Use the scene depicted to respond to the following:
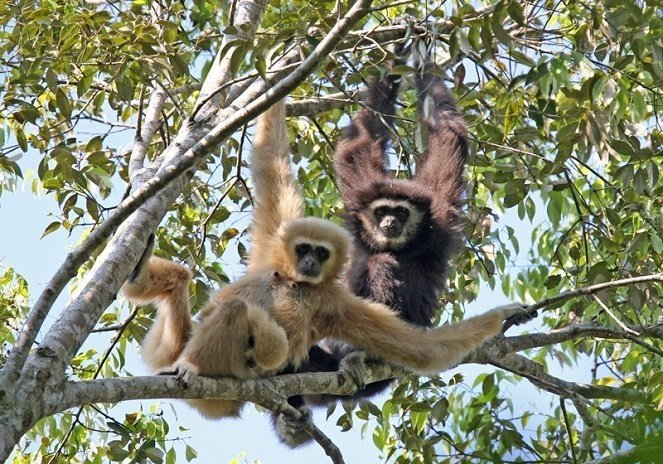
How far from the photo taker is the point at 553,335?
16.7 ft

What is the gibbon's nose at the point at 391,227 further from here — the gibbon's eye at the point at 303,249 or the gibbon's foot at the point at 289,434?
the gibbon's foot at the point at 289,434

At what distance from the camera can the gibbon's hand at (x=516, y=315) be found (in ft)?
18.2

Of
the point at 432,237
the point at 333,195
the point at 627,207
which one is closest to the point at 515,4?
the point at 627,207

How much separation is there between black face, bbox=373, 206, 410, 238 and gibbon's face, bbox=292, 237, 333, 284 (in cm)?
130

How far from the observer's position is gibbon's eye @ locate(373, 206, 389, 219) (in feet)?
22.2

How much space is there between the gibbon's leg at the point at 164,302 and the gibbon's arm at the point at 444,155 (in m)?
2.55

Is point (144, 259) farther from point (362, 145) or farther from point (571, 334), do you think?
point (362, 145)

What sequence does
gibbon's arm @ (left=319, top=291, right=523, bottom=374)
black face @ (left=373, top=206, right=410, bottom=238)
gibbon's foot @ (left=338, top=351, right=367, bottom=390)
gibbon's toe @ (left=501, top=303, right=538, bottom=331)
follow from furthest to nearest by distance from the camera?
black face @ (left=373, top=206, right=410, bottom=238) → gibbon's toe @ (left=501, top=303, right=538, bottom=331) → gibbon's arm @ (left=319, top=291, right=523, bottom=374) → gibbon's foot @ (left=338, top=351, right=367, bottom=390)

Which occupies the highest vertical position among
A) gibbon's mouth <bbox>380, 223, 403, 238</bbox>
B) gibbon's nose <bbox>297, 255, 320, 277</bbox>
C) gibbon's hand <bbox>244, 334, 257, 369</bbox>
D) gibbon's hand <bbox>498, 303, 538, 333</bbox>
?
gibbon's mouth <bbox>380, 223, 403, 238</bbox>

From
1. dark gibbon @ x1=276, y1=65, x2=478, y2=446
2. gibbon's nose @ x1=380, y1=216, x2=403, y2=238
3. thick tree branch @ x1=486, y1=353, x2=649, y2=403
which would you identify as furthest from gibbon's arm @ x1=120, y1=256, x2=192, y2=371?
gibbon's nose @ x1=380, y1=216, x2=403, y2=238

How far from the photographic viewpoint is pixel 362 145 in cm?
691

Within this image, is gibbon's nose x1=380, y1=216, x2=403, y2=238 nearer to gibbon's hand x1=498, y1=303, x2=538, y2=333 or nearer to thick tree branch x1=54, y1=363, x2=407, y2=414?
gibbon's hand x1=498, y1=303, x2=538, y2=333

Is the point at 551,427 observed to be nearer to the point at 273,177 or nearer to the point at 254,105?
the point at 273,177

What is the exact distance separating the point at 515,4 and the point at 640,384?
2527mm
